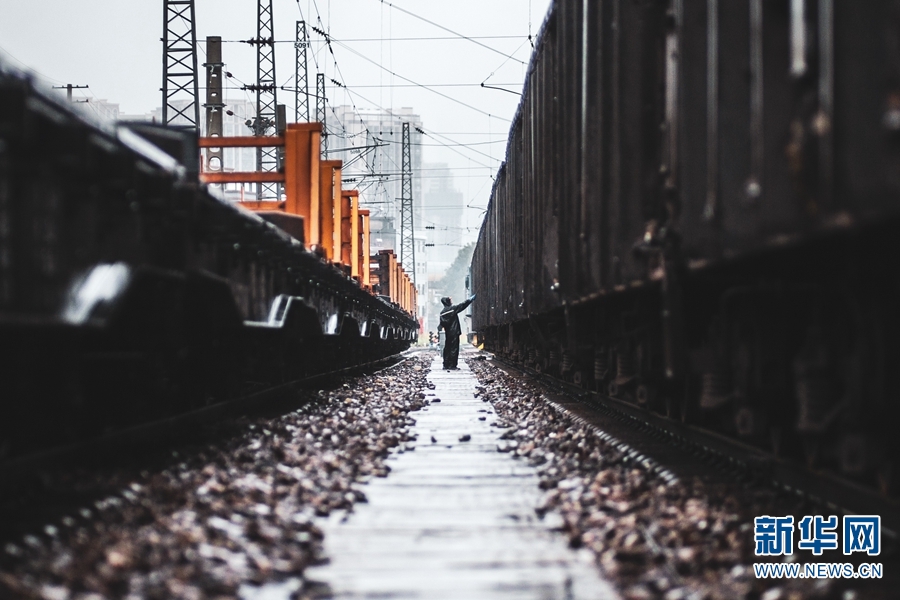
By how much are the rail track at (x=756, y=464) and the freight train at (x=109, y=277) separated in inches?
139

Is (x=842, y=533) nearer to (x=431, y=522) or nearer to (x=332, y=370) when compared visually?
(x=431, y=522)

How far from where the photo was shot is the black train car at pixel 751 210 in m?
3.06

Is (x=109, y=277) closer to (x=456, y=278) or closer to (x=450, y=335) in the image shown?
(x=450, y=335)

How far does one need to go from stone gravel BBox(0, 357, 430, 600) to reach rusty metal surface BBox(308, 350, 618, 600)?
0.18 metres

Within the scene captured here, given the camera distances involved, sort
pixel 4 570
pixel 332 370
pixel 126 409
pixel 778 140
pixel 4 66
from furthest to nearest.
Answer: pixel 332 370
pixel 126 409
pixel 4 66
pixel 778 140
pixel 4 570

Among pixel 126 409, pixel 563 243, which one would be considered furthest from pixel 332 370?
pixel 126 409

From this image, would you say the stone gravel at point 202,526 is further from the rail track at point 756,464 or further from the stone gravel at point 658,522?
the rail track at point 756,464

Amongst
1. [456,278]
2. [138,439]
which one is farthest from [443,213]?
[138,439]

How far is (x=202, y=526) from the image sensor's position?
13.7 feet

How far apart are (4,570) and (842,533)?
3282mm

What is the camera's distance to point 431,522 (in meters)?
4.65

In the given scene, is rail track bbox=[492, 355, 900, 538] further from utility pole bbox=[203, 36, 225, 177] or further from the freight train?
utility pole bbox=[203, 36, 225, 177]

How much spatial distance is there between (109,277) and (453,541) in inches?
91.5

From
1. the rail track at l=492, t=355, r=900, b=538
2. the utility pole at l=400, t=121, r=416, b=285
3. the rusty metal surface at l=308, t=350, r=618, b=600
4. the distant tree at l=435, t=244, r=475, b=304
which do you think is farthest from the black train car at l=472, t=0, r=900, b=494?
the distant tree at l=435, t=244, r=475, b=304
